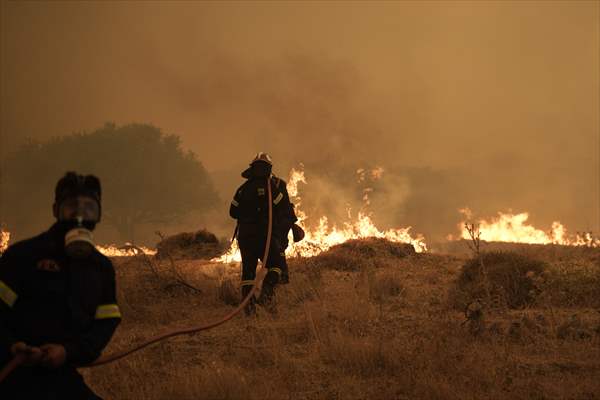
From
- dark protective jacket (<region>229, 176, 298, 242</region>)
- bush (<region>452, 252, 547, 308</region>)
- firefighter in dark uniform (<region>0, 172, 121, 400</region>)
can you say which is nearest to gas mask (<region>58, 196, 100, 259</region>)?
firefighter in dark uniform (<region>0, 172, 121, 400</region>)

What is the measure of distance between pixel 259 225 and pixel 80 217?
507cm

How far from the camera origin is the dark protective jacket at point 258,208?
806 cm

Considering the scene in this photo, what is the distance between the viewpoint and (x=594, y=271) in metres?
8.65

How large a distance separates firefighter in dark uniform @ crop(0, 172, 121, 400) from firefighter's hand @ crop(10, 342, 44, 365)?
37mm

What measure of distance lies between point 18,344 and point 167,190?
141ft

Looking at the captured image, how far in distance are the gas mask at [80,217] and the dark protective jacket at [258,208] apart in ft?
16.1

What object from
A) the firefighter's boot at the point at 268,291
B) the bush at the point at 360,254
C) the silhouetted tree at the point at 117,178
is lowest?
the firefighter's boot at the point at 268,291

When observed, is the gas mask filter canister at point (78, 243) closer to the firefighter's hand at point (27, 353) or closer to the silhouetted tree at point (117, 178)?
the firefighter's hand at point (27, 353)

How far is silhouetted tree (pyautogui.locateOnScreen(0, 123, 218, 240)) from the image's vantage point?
143ft

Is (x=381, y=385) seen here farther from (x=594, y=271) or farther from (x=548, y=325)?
(x=594, y=271)

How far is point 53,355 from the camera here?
9.19ft

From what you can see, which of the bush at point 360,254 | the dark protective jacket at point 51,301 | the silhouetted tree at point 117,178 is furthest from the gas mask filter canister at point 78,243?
the silhouetted tree at point 117,178

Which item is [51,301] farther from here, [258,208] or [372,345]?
[258,208]

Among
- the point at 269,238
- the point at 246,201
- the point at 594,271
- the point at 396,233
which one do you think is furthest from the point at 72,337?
the point at 396,233
